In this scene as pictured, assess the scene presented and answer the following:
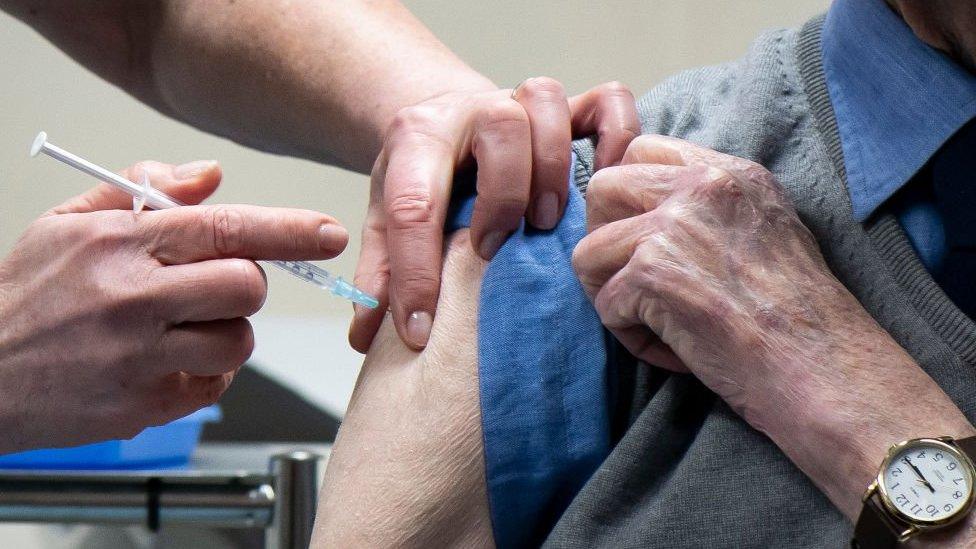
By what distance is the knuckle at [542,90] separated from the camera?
3.03 ft

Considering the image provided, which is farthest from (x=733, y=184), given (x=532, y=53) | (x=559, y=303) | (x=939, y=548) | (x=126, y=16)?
(x=532, y=53)

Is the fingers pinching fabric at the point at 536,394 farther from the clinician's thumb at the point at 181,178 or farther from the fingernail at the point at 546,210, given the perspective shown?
the clinician's thumb at the point at 181,178

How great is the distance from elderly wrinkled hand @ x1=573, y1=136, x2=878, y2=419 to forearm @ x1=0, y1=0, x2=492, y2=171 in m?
0.39

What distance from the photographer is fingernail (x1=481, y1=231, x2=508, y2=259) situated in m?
0.86

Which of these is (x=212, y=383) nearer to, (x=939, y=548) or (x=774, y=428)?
(x=774, y=428)

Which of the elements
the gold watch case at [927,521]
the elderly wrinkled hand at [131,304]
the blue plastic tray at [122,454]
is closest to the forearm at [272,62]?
the elderly wrinkled hand at [131,304]

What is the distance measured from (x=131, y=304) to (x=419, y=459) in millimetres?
318

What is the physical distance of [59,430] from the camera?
3.35ft

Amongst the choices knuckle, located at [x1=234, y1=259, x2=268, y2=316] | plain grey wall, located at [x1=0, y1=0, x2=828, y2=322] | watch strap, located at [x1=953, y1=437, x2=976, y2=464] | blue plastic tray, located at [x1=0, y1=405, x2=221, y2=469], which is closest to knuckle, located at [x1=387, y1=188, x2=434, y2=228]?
knuckle, located at [x1=234, y1=259, x2=268, y2=316]

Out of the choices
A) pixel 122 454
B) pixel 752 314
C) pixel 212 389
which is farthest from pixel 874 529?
pixel 122 454

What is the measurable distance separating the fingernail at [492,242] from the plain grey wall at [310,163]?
2.15 metres

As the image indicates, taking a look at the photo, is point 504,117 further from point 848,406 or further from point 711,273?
point 848,406

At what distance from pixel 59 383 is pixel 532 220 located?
505 millimetres

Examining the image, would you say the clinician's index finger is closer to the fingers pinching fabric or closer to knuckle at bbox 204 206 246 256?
knuckle at bbox 204 206 246 256
